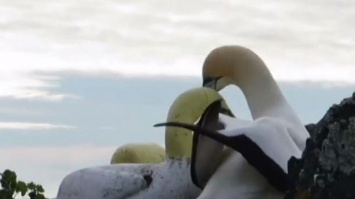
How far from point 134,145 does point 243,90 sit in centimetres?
80

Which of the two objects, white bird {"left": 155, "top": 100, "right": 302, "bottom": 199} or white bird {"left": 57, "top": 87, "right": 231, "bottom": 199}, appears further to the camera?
white bird {"left": 57, "top": 87, "right": 231, "bottom": 199}

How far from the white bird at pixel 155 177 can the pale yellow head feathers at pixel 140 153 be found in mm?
606

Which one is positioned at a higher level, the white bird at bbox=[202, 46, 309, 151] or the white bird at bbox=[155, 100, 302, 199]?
the white bird at bbox=[202, 46, 309, 151]

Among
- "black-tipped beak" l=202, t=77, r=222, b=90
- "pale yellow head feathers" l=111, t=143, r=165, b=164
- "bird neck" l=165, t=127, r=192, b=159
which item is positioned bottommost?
"pale yellow head feathers" l=111, t=143, r=165, b=164

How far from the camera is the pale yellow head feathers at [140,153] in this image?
13.5 ft

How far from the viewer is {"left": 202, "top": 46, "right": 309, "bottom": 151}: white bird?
340cm

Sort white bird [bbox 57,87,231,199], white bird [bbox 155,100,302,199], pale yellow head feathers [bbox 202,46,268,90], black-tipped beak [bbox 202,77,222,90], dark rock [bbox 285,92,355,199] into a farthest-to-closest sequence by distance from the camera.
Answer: black-tipped beak [bbox 202,77,222,90] → pale yellow head feathers [bbox 202,46,268,90] → white bird [bbox 57,87,231,199] → white bird [bbox 155,100,302,199] → dark rock [bbox 285,92,355,199]

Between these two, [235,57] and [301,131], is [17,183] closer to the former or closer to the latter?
[235,57]

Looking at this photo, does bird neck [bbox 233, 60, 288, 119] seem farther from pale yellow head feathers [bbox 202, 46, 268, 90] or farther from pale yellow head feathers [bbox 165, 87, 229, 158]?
pale yellow head feathers [bbox 165, 87, 229, 158]

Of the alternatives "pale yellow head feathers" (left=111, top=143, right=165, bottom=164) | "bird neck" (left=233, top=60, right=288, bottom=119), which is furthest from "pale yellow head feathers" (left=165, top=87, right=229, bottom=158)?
"pale yellow head feathers" (left=111, top=143, right=165, bottom=164)

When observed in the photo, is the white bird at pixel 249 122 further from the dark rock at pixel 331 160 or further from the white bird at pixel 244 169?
the dark rock at pixel 331 160

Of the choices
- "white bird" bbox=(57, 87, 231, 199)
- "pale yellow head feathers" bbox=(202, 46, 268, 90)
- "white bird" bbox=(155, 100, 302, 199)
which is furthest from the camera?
"pale yellow head feathers" bbox=(202, 46, 268, 90)

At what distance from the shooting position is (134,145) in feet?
13.8

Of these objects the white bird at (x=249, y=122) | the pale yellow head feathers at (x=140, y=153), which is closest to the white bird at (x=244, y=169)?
the white bird at (x=249, y=122)
